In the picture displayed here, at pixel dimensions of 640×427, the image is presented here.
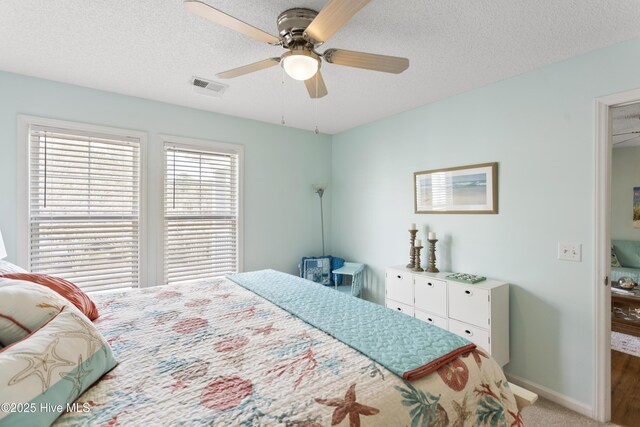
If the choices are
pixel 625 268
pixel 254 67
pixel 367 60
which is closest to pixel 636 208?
pixel 625 268

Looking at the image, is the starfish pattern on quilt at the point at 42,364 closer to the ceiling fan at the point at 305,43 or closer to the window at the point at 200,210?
the ceiling fan at the point at 305,43

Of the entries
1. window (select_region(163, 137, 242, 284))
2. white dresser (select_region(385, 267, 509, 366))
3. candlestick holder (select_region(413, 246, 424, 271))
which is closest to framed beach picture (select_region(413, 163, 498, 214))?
candlestick holder (select_region(413, 246, 424, 271))

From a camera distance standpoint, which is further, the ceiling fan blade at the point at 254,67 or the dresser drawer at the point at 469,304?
the dresser drawer at the point at 469,304

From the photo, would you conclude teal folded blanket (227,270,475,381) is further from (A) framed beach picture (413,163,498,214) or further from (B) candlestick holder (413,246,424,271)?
(A) framed beach picture (413,163,498,214)

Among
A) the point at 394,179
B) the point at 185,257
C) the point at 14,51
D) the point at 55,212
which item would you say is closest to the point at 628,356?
the point at 394,179

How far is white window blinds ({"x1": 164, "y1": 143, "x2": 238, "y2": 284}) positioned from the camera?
3.09 m

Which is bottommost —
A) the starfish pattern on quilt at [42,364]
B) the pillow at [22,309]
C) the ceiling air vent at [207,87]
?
the starfish pattern on quilt at [42,364]

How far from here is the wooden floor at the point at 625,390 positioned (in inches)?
79.5

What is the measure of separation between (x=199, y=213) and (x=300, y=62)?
7.26 feet

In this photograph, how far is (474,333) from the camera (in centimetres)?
233

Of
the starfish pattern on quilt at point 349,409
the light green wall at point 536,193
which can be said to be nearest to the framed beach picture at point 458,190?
the light green wall at point 536,193

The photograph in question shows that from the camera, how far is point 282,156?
12.5 ft

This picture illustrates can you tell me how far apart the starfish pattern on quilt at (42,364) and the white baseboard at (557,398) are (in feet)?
9.59

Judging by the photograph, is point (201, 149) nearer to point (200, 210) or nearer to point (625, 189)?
point (200, 210)
